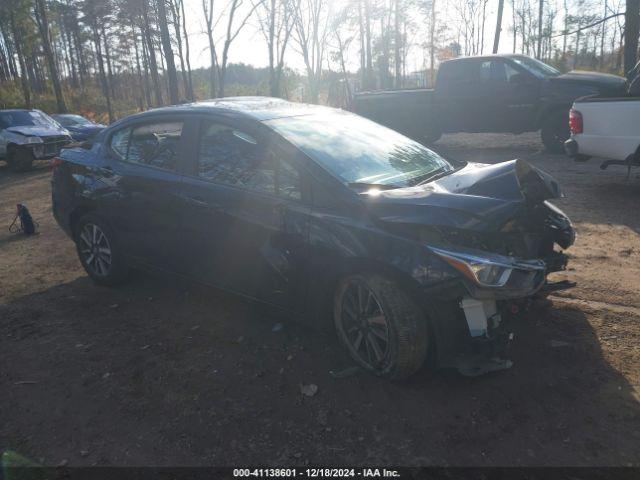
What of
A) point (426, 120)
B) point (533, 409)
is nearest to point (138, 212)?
point (533, 409)

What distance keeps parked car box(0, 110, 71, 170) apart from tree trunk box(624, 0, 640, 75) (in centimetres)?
1722

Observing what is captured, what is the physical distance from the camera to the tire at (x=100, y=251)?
479 centimetres

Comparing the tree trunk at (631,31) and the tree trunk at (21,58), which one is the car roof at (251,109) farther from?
the tree trunk at (21,58)

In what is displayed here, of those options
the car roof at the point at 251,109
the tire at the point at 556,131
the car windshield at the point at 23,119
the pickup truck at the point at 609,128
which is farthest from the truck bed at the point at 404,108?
the car windshield at the point at 23,119

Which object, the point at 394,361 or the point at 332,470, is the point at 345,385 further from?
the point at 332,470

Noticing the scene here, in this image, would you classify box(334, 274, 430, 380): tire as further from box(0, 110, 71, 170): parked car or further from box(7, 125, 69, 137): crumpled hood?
box(7, 125, 69, 137): crumpled hood

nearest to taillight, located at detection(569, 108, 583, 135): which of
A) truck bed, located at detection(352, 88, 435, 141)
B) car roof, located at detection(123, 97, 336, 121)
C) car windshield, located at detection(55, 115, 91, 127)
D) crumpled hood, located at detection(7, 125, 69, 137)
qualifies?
car roof, located at detection(123, 97, 336, 121)

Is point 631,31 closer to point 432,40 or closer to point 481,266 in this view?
point 481,266

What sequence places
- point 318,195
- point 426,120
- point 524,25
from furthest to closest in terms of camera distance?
1. point 524,25
2. point 426,120
3. point 318,195

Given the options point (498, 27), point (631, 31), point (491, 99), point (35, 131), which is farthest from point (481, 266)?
point (498, 27)

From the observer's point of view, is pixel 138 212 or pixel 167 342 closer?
pixel 167 342

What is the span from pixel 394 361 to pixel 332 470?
30.0 inches

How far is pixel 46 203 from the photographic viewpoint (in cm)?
979

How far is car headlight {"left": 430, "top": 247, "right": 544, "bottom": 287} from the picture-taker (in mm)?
2754
